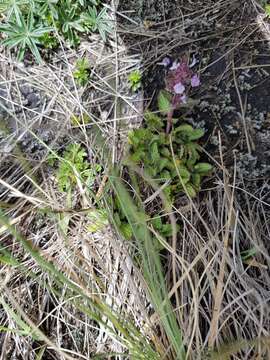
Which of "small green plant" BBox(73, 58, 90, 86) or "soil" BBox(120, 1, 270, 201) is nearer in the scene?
"soil" BBox(120, 1, 270, 201)

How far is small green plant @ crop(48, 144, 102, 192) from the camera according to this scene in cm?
196

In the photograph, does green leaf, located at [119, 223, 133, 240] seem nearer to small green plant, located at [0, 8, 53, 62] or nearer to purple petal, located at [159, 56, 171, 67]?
purple petal, located at [159, 56, 171, 67]

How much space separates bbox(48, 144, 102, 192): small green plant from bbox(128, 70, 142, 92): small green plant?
327 mm

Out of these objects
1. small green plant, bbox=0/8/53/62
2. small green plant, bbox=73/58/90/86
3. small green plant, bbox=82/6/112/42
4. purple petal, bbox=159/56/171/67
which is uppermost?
small green plant, bbox=0/8/53/62

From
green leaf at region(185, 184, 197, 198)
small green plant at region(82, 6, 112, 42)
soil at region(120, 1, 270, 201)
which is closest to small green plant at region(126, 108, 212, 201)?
green leaf at region(185, 184, 197, 198)

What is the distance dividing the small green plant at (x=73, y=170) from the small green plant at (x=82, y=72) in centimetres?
29

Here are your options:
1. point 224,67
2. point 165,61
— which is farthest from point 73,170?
point 224,67

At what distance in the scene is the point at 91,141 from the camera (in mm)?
1997

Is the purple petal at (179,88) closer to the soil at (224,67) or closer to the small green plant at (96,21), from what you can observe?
the soil at (224,67)

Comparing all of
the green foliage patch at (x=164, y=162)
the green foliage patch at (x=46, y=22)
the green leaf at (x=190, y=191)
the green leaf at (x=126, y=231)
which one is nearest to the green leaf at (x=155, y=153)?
the green foliage patch at (x=164, y=162)

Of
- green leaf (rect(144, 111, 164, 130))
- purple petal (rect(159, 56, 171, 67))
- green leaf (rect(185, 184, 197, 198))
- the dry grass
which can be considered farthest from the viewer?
purple petal (rect(159, 56, 171, 67))

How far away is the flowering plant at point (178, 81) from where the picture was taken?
1925 millimetres

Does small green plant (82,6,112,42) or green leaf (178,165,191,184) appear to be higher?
small green plant (82,6,112,42)

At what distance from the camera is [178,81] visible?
194 centimetres
